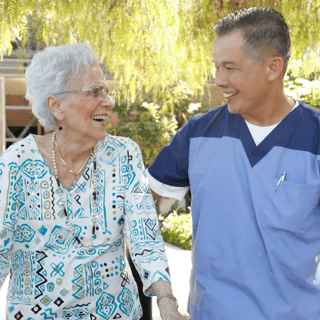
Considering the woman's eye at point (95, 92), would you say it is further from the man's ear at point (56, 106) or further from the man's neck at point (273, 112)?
the man's neck at point (273, 112)

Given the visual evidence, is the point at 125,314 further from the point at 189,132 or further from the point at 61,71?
the point at 61,71

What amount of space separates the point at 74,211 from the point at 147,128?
7.43 meters

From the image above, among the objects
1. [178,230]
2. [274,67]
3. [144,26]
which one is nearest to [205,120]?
[274,67]

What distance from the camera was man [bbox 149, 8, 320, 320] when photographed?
4.95 ft

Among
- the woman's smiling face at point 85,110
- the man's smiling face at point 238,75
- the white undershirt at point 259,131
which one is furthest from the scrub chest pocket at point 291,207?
the woman's smiling face at point 85,110

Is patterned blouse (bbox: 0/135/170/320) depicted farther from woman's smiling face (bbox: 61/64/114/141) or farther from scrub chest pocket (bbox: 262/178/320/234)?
scrub chest pocket (bbox: 262/178/320/234)

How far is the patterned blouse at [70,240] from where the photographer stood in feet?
5.08

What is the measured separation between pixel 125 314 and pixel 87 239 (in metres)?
0.32

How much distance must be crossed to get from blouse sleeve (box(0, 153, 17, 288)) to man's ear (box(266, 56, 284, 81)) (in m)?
0.98

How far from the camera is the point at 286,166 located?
155cm

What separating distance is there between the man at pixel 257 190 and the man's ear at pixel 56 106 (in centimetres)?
54

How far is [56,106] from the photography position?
5.46 ft

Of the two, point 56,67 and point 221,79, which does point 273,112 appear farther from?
point 56,67

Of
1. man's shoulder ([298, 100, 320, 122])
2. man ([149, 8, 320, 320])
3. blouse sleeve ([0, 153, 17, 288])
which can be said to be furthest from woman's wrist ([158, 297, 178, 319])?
man's shoulder ([298, 100, 320, 122])
